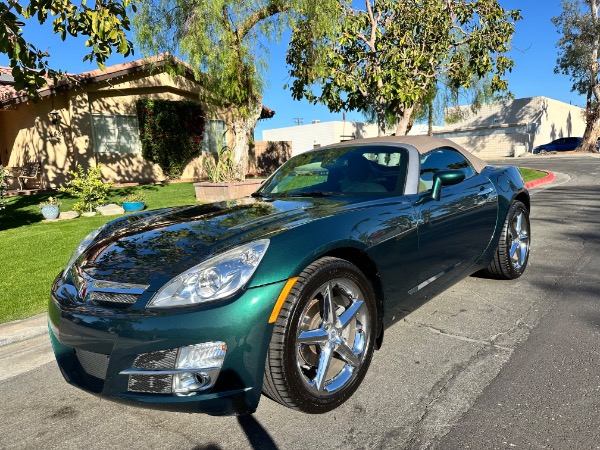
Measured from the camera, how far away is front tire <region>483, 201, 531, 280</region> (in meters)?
4.46

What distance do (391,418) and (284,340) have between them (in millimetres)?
770

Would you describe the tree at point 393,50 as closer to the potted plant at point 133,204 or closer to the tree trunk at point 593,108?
the potted plant at point 133,204

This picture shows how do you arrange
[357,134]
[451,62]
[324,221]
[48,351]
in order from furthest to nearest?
[357,134] < [451,62] < [48,351] < [324,221]

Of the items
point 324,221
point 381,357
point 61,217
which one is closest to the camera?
point 324,221

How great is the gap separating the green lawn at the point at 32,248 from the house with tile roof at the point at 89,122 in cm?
368

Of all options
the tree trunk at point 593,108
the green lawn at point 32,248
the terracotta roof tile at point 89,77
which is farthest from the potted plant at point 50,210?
the tree trunk at point 593,108

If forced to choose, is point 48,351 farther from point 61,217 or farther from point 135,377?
point 61,217

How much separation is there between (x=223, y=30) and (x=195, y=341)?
12135mm

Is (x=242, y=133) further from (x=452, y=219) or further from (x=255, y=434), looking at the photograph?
(x=255, y=434)

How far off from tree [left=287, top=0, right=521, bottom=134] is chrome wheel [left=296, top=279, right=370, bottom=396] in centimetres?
1197

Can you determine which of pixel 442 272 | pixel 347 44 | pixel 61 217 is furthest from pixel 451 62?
pixel 442 272

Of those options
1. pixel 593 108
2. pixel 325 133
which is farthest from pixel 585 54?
pixel 325 133

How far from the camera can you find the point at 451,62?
55.0ft

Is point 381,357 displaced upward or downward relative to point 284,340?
downward
